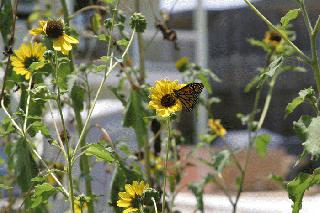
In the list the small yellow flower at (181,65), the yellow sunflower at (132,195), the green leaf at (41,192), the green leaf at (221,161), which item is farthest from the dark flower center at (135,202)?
the small yellow flower at (181,65)

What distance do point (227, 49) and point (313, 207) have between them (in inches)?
28.8

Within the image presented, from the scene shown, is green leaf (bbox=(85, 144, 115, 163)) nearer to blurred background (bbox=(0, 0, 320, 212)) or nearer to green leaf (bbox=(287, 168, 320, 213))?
green leaf (bbox=(287, 168, 320, 213))

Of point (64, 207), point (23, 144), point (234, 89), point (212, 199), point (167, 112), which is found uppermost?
point (167, 112)

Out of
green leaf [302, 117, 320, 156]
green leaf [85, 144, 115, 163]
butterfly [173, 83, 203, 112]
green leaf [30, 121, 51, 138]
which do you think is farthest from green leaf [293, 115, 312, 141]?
green leaf [30, 121, 51, 138]

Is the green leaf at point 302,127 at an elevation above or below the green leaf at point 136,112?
above

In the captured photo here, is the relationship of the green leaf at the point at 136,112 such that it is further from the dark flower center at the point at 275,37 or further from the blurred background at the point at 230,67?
the blurred background at the point at 230,67

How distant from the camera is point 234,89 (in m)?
2.65

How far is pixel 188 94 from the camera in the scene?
0.87m

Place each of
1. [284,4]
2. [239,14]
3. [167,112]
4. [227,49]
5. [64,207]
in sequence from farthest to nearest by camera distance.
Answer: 1. [227,49]
2. [239,14]
3. [284,4]
4. [64,207]
5. [167,112]

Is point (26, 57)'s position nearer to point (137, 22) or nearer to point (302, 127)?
point (137, 22)

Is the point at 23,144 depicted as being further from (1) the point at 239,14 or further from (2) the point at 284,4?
(1) the point at 239,14

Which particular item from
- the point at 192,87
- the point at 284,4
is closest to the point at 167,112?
the point at 192,87

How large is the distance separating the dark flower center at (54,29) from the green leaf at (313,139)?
1.17 feet

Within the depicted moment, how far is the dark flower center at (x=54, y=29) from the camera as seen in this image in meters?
0.90
